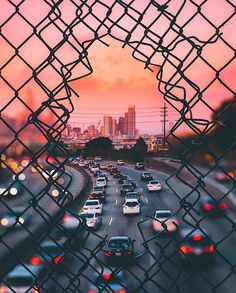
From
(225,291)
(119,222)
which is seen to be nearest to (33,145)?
(225,291)

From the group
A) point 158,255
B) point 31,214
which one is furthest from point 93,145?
point 158,255

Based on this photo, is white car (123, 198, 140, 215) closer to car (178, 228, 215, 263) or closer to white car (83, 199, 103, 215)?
white car (83, 199, 103, 215)

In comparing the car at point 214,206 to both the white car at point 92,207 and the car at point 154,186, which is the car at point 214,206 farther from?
the car at point 154,186

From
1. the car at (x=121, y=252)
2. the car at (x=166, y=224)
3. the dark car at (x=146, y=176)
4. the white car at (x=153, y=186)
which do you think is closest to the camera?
the car at (x=166, y=224)

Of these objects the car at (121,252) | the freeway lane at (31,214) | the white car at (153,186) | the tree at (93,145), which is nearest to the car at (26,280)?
the freeway lane at (31,214)

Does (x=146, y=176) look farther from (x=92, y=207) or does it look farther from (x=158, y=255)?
(x=158, y=255)

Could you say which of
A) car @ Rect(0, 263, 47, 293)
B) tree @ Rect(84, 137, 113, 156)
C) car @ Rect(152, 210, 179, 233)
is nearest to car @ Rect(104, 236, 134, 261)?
car @ Rect(152, 210, 179, 233)

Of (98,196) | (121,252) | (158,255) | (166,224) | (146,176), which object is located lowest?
(146,176)

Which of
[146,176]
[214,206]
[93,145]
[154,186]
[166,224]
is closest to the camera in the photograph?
[214,206]

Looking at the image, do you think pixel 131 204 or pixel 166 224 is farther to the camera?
pixel 131 204
